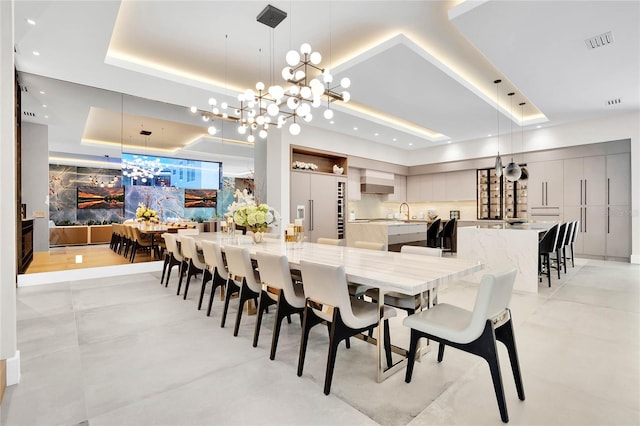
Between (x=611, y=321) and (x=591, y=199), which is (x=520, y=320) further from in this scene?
(x=591, y=199)

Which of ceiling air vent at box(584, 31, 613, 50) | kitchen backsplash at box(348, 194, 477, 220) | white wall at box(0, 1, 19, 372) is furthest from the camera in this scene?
kitchen backsplash at box(348, 194, 477, 220)

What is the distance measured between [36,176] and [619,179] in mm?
10415

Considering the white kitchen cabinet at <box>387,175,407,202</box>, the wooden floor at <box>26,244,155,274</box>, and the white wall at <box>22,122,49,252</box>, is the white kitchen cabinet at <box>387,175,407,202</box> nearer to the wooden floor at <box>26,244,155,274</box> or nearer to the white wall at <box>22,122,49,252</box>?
the wooden floor at <box>26,244,155,274</box>

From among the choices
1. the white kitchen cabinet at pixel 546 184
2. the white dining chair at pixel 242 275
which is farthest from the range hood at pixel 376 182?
the white dining chair at pixel 242 275

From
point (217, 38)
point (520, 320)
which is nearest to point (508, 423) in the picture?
point (520, 320)

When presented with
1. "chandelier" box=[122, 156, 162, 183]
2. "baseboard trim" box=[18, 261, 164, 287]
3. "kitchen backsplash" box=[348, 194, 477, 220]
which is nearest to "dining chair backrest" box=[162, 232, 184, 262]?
"baseboard trim" box=[18, 261, 164, 287]

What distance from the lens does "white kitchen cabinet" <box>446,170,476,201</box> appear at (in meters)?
8.46

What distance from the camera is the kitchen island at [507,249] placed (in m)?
4.21

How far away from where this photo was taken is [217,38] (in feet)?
12.1

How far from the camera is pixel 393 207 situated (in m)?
9.70

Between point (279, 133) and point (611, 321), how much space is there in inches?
217

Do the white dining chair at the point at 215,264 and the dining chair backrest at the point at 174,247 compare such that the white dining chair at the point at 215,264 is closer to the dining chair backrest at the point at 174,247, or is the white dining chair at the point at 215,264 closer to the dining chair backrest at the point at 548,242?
the dining chair backrest at the point at 174,247

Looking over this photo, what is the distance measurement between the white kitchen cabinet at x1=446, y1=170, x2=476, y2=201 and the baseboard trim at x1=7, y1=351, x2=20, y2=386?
29.0 ft

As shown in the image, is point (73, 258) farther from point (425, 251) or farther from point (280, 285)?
point (425, 251)
